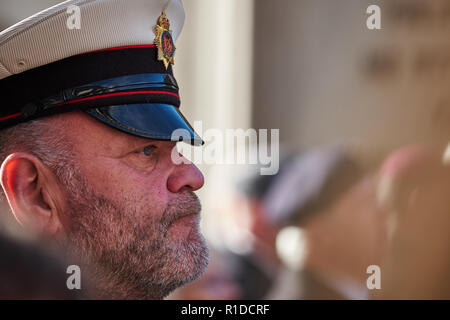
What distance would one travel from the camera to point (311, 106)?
493 centimetres

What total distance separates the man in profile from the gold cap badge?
180 millimetres

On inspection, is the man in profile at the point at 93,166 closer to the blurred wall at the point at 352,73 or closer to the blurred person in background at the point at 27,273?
the blurred person in background at the point at 27,273

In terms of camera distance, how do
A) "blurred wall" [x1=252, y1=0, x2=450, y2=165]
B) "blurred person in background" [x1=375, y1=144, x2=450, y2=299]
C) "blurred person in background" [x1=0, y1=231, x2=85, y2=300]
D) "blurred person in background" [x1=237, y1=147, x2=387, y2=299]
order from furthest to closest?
1. "blurred wall" [x1=252, y1=0, x2=450, y2=165]
2. "blurred person in background" [x1=237, y1=147, x2=387, y2=299]
3. "blurred person in background" [x1=375, y1=144, x2=450, y2=299]
4. "blurred person in background" [x1=0, y1=231, x2=85, y2=300]

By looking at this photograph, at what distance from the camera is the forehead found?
176cm

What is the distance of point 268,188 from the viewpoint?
372 centimetres

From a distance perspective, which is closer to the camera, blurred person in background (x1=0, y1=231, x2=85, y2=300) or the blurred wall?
blurred person in background (x1=0, y1=231, x2=85, y2=300)

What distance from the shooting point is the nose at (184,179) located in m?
1.78

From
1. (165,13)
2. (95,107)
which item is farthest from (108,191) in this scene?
(165,13)

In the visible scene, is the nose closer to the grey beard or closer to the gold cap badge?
the grey beard

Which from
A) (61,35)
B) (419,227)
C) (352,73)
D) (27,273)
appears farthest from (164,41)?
(352,73)

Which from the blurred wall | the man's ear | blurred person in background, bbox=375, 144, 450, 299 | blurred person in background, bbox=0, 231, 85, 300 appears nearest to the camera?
blurred person in background, bbox=0, 231, 85, 300

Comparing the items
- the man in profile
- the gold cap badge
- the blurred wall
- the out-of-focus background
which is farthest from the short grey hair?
the blurred wall

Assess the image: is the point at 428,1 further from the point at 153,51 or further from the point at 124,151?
the point at 124,151

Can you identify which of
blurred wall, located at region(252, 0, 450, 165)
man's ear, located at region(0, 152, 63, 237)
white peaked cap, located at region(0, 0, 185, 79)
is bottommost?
man's ear, located at region(0, 152, 63, 237)
